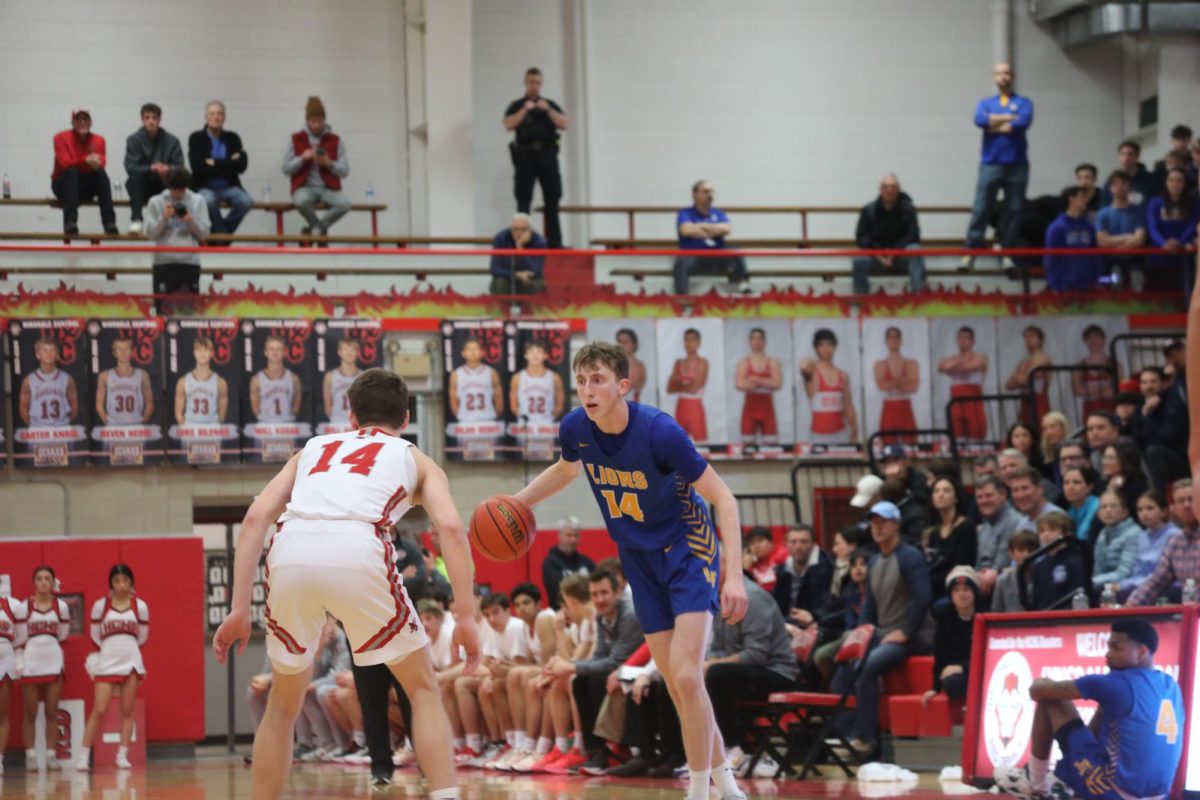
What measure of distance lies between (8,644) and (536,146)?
7673 millimetres

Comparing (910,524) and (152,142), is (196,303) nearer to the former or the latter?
(152,142)

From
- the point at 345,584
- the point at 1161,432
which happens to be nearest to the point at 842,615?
the point at 1161,432

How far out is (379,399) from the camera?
6.38 meters

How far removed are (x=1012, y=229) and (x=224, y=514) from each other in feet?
28.2

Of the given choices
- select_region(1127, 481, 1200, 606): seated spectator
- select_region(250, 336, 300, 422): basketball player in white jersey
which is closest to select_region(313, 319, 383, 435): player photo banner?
select_region(250, 336, 300, 422): basketball player in white jersey

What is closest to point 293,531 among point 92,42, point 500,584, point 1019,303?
point 500,584

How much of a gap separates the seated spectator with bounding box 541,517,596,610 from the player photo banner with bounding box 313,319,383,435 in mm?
2550

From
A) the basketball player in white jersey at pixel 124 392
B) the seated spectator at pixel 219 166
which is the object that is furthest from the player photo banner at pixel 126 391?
the seated spectator at pixel 219 166

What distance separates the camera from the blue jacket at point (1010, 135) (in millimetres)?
17766

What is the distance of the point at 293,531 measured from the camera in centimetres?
607

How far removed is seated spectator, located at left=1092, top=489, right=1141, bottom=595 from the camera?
10.8 meters

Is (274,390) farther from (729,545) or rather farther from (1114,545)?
(729,545)

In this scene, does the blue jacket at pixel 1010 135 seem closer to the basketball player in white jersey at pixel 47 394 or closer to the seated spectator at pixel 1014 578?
the seated spectator at pixel 1014 578

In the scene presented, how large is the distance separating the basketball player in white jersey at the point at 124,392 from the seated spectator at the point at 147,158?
260 cm
